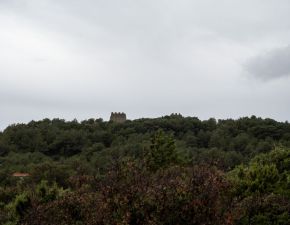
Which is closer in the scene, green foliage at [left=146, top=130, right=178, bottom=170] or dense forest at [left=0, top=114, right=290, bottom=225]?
dense forest at [left=0, top=114, right=290, bottom=225]

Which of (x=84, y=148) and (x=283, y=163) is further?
(x=84, y=148)

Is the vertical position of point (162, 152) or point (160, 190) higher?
point (162, 152)

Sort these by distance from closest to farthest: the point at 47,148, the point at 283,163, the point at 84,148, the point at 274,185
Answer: the point at 274,185 < the point at 283,163 < the point at 84,148 < the point at 47,148

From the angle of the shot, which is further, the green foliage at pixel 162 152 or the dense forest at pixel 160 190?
the green foliage at pixel 162 152

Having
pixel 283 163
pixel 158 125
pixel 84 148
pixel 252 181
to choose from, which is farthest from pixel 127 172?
pixel 158 125

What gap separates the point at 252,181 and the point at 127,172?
1454 centimetres

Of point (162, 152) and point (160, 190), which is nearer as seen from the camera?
point (160, 190)

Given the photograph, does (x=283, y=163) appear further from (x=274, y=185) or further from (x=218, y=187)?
(x=218, y=187)

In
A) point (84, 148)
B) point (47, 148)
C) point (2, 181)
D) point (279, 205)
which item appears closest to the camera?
point (279, 205)

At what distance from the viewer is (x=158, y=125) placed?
88812 millimetres

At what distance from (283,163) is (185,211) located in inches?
773

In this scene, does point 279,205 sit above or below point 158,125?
below

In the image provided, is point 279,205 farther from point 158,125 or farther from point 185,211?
point 158,125

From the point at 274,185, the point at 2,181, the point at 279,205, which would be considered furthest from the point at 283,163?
the point at 2,181
